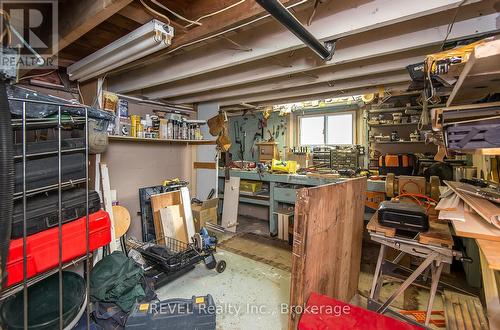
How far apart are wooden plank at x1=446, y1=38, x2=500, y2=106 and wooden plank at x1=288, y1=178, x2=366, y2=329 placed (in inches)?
33.2

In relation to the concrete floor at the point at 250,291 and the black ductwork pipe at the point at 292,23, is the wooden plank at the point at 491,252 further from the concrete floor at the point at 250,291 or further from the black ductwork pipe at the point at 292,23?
the concrete floor at the point at 250,291

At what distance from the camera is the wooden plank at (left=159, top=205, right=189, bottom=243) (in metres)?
2.87

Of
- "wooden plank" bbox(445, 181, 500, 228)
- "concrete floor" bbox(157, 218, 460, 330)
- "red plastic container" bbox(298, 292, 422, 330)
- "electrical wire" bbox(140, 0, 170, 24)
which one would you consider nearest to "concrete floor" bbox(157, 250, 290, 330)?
"concrete floor" bbox(157, 218, 460, 330)

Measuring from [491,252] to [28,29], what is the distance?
2745 millimetres

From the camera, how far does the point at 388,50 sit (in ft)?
5.69

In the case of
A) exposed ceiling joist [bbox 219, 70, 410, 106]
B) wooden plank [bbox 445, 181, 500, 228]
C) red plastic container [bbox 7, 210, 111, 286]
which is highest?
exposed ceiling joist [bbox 219, 70, 410, 106]

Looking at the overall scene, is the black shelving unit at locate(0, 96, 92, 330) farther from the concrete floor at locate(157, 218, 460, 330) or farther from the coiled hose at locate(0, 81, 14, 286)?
the concrete floor at locate(157, 218, 460, 330)

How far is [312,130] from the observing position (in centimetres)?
508

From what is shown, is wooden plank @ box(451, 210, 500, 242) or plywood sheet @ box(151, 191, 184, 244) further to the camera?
plywood sheet @ box(151, 191, 184, 244)

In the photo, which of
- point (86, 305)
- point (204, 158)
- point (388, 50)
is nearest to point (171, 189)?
point (204, 158)

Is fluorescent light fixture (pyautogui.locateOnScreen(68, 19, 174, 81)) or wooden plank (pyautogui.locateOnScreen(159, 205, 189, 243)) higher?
fluorescent light fixture (pyautogui.locateOnScreen(68, 19, 174, 81))

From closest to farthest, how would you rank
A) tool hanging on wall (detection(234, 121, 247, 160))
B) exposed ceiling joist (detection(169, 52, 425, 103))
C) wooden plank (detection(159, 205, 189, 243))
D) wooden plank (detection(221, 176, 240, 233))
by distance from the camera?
exposed ceiling joist (detection(169, 52, 425, 103))
wooden plank (detection(159, 205, 189, 243))
wooden plank (detection(221, 176, 240, 233))
tool hanging on wall (detection(234, 121, 247, 160))

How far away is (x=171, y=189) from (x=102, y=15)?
228 centimetres

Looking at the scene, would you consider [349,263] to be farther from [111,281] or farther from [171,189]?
[171,189]
